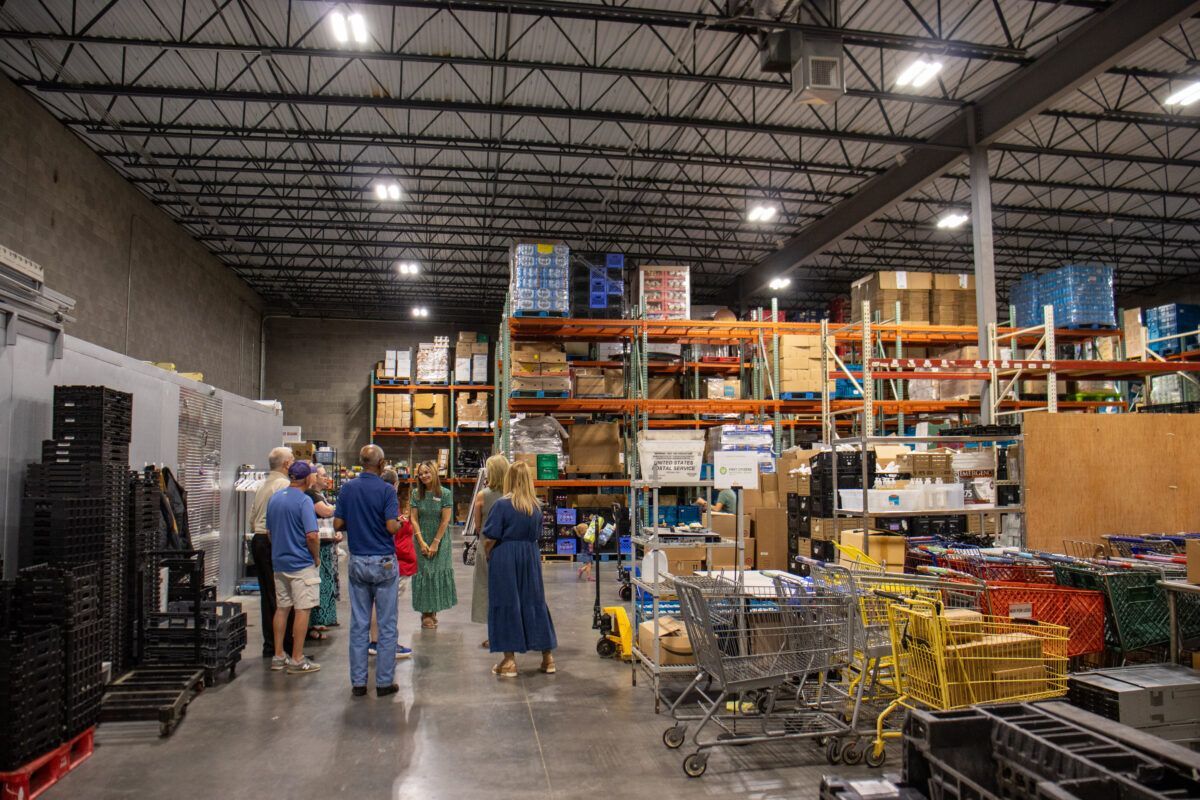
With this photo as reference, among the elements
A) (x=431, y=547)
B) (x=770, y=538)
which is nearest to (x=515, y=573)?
(x=431, y=547)

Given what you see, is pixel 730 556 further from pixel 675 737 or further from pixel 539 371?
pixel 675 737

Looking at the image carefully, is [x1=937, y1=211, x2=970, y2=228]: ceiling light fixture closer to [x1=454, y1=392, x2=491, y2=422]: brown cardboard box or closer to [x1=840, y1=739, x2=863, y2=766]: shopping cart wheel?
[x1=454, y1=392, x2=491, y2=422]: brown cardboard box

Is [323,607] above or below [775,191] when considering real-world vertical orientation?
below

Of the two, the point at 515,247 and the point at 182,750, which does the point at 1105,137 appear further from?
the point at 182,750

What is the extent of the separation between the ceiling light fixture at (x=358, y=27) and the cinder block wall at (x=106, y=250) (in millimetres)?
5207

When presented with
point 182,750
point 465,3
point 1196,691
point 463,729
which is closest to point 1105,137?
point 465,3

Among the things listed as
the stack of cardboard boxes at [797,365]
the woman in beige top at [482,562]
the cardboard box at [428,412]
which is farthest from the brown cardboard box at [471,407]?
the woman in beige top at [482,562]

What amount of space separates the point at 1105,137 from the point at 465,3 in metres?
11.7

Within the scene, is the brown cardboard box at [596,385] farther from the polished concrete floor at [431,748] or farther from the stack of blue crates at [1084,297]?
the stack of blue crates at [1084,297]

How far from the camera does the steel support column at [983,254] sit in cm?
1173

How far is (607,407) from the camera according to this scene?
45.5 ft

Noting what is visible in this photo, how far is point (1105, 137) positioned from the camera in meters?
13.4

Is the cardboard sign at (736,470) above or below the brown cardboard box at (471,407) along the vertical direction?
below

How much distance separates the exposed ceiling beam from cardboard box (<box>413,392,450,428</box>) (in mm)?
11457
